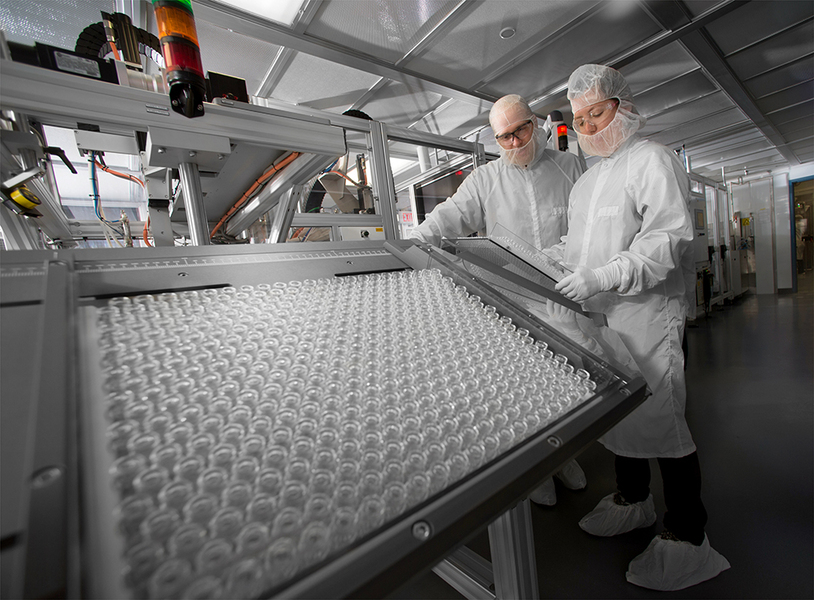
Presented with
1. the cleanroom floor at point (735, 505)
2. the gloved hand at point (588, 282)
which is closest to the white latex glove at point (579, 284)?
the gloved hand at point (588, 282)

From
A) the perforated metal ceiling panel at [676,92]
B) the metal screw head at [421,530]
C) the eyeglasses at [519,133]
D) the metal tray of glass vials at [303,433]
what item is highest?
the perforated metal ceiling panel at [676,92]

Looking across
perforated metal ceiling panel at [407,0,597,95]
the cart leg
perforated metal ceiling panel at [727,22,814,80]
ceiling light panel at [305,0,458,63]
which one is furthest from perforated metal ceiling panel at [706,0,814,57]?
the cart leg

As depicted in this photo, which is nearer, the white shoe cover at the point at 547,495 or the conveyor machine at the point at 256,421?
the conveyor machine at the point at 256,421

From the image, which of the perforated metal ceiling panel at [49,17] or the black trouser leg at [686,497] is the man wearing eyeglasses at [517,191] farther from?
the perforated metal ceiling panel at [49,17]

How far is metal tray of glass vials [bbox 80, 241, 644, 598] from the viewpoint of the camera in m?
0.28

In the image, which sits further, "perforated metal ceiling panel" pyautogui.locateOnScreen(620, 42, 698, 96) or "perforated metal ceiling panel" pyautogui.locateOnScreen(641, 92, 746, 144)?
"perforated metal ceiling panel" pyautogui.locateOnScreen(641, 92, 746, 144)

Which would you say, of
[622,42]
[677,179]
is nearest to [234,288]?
[677,179]

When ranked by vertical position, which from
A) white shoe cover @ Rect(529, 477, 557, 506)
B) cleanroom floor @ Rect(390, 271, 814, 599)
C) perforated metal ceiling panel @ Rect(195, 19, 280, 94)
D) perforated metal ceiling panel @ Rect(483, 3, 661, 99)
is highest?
perforated metal ceiling panel @ Rect(195, 19, 280, 94)

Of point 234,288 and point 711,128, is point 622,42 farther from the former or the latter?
point 234,288

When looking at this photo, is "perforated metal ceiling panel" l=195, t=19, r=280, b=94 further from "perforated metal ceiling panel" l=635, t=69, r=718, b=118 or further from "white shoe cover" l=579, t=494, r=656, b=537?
"perforated metal ceiling panel" l=635, t=69, r=718, b=118

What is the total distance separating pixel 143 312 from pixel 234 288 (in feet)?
0.44

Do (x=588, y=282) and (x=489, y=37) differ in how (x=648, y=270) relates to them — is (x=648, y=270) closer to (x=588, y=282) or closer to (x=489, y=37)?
(x=588, y=282)

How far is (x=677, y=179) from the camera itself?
1.04 metres

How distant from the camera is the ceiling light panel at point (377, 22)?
211 cm
